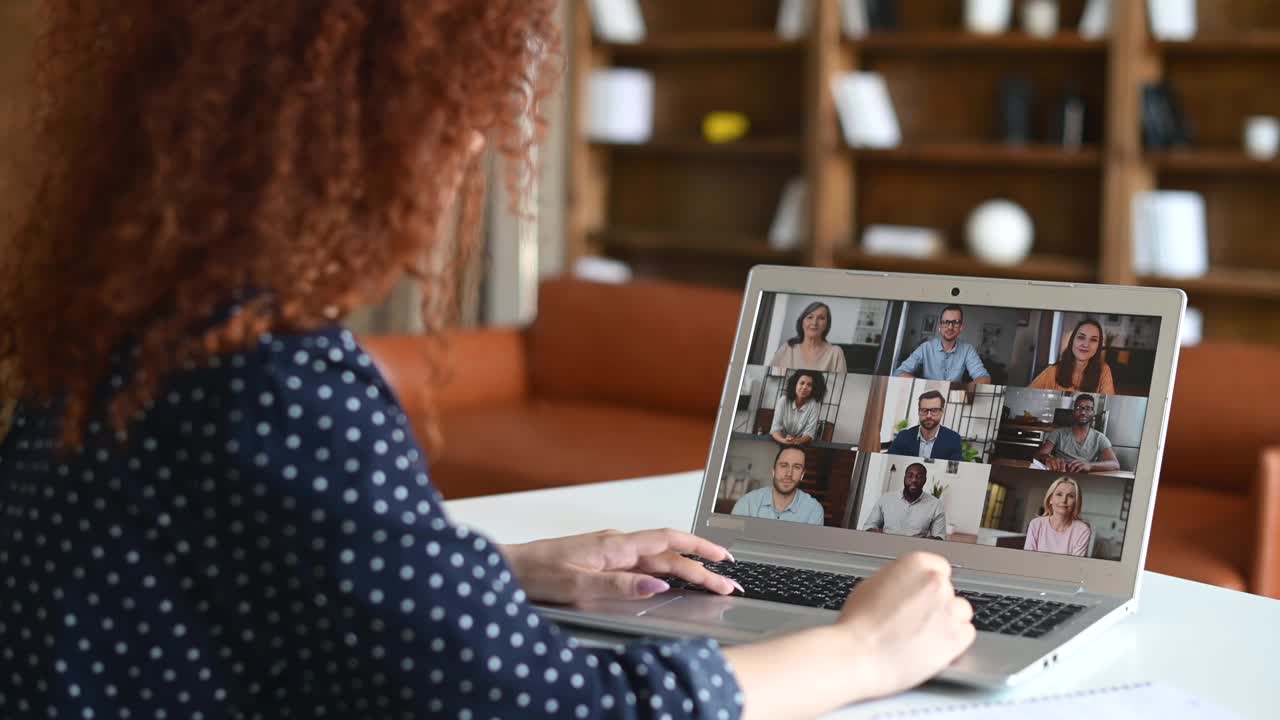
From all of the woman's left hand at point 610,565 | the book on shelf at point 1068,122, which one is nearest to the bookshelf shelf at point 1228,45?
the book on shelf at point 1068,122

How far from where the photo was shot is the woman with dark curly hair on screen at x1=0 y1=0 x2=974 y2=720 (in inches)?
26.7

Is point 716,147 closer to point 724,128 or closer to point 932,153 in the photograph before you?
point 724,128

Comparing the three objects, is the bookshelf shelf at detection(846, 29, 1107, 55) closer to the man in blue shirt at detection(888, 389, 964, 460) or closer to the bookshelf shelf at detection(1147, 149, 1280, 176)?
the bookshelf shelf at detection(1147, 149, 1280, 176)

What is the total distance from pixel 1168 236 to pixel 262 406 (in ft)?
12.3

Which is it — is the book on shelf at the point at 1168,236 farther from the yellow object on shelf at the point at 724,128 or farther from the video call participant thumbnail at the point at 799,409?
the video call participant thumbnail at the point at 799,409

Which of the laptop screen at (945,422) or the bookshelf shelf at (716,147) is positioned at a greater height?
the bookshelf shelf at (716,147)

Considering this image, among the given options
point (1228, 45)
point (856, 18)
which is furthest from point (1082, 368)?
point (856, 18)

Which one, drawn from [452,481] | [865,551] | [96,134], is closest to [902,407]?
[865,551]

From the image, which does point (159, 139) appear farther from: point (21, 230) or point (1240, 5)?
point (1240, 5)

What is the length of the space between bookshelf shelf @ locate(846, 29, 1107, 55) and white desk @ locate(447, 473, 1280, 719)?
10.4 ft

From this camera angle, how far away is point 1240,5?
4074 mm

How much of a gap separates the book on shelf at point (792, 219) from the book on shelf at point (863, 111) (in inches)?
9.4

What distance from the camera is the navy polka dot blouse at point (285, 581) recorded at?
68cm

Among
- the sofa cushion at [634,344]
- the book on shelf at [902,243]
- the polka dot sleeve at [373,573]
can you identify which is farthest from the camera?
the book on shelf at [902,243]
